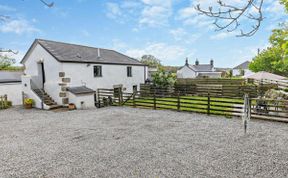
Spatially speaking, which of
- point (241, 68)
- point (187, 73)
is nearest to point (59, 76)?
point (187, 73)

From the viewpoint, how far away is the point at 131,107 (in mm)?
12492

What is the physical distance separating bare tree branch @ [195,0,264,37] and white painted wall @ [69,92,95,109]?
1207 centimetres

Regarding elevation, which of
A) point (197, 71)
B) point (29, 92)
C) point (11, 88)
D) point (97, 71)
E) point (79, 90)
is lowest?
point (29, 92)

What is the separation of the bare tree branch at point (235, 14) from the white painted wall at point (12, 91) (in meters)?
18.4

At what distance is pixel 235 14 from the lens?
6.70 feet

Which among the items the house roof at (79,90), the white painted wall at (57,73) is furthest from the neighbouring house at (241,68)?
the house roof at (79,90)

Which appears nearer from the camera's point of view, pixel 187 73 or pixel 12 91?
pixel 12 91

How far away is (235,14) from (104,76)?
14.8 m

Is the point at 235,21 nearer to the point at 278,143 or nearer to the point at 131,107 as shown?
the point at 278,143

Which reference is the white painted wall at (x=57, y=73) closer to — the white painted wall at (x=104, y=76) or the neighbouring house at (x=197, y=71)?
the white painted wall at (x=104, y=76)

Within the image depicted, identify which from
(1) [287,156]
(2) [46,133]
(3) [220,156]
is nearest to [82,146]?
(2) [46,133]

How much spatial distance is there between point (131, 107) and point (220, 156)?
27.4 ft

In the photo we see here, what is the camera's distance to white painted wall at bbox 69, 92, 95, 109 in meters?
12.6

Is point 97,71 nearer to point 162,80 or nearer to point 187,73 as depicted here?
point 162,80
